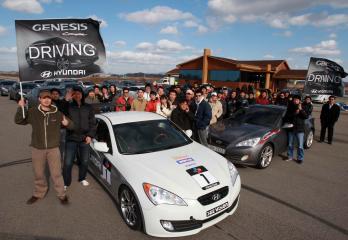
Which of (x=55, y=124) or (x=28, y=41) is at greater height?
(x=28, y=41)

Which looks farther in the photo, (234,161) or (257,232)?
(234,161)

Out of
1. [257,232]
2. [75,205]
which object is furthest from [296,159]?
[75,205]

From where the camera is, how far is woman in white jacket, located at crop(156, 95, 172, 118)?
699 centimetres

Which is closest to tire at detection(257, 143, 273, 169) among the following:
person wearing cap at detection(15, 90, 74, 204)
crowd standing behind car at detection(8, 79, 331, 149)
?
crowd standing behind car at detection(8, 79, 331, 149)

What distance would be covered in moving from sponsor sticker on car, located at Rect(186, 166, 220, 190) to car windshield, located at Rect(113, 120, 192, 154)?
31.5 inches

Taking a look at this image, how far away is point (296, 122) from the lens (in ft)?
20.7

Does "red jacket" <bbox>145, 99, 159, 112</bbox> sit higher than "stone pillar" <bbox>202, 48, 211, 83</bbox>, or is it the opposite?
"stone pillar" <bbox>202, 48, 211, 83</bbox>

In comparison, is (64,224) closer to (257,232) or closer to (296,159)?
(257,232)

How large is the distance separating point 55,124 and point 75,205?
1.34 metres

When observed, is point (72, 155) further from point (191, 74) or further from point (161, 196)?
point (191, 74)

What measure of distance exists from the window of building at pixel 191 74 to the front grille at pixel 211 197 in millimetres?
36011

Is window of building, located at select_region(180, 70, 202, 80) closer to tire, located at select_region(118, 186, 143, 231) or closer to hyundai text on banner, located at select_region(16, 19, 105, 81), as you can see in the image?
hyundai text on banner, located at select_region(16, 19, 105, 81)

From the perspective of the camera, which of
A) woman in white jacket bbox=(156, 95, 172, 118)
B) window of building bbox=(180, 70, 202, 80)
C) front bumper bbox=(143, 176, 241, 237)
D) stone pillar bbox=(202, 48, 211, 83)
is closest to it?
front bumper bbox=(143, 176, 241, 237)

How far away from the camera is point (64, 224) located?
3570 mm
